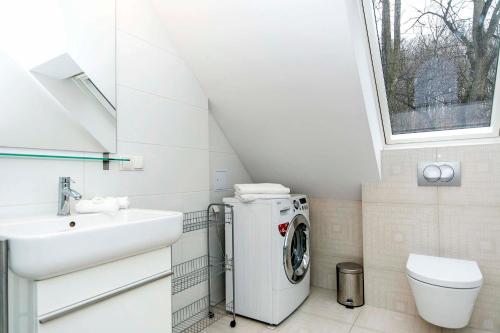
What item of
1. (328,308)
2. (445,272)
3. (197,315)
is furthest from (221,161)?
(445,272)

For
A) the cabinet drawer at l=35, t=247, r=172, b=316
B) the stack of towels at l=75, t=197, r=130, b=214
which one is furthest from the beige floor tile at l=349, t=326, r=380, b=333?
the stack of towels at l=75, t=197, r=130, b=214

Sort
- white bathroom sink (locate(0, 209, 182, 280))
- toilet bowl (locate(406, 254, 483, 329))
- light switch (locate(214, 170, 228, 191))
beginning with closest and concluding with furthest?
white bathroom sink (locate(0, 209, 182, 280)) → toilet bowl (locate(406, 254, 483, 329)) → light switch (locate(214, 170, 228, 191))

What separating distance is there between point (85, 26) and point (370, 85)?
1843 mm

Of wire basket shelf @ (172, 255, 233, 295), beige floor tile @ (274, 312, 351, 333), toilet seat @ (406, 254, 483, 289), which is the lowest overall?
beige floor tile @ (274, 312, 351, 333)

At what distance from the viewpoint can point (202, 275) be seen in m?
2.23

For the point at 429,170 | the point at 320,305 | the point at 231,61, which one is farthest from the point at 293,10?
the point at 320,305

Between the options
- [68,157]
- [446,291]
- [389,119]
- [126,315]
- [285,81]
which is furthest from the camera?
[389,119]

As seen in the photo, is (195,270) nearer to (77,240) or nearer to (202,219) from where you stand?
(202,219)

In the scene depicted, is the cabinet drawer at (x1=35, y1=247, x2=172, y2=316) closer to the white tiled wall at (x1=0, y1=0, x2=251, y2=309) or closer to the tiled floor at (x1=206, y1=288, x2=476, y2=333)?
the white tiled wall at (x1=0, y1=0, x2=251, y2=309)

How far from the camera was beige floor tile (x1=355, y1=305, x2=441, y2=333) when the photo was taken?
6.95 ft

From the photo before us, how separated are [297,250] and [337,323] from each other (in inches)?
22.9

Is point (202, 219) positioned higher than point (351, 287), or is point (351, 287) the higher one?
point (202, 219)

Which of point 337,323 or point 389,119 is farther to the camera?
point 389,119

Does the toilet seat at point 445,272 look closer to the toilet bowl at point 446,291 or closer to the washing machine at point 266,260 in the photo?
the toilet bowl at point 446,291
